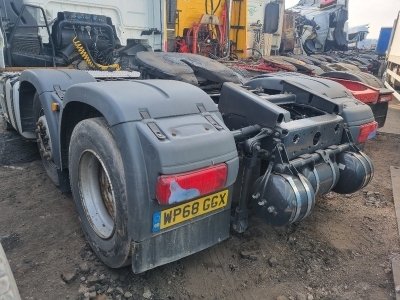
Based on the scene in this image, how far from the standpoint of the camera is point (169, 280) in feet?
6.75

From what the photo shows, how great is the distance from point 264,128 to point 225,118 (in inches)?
14.6

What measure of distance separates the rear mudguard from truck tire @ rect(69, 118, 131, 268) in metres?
0.10

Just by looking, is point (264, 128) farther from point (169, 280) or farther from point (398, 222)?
point (398, 222)

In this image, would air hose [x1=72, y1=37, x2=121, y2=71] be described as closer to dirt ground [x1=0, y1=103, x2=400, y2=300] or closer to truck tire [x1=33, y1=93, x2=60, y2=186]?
truck tire [x1=33, y1=93, x2=60, y2=186]

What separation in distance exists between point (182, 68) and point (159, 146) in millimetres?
1738

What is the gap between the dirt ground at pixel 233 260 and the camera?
6.57ft

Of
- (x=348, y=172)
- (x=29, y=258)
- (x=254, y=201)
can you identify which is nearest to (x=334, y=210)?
(x=348, y=172)

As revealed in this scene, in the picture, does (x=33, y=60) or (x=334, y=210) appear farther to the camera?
(x=33, y=60)

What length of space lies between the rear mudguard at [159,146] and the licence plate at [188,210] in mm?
34

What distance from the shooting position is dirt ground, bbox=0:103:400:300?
78.8 inches

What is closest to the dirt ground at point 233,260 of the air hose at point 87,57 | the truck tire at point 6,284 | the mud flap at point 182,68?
the truck tire at point 6,284

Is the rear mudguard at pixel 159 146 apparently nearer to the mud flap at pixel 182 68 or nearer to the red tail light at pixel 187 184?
the red tail light at pixel 187 184

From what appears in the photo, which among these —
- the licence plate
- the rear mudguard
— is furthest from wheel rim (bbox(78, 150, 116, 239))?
the licence plate

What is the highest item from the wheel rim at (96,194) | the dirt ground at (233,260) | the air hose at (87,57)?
the air hose at (87,57)
